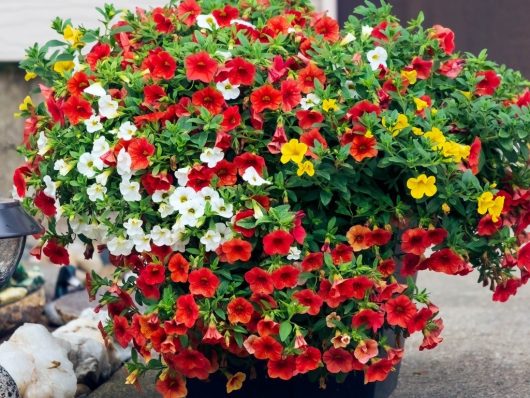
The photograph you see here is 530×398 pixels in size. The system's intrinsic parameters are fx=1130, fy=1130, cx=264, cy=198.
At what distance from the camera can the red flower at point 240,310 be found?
10.0 feet

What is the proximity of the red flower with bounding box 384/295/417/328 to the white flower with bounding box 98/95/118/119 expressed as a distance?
97 centimetres

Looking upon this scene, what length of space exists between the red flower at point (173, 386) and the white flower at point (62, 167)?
2.17ft

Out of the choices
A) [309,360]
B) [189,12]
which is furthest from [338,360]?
[189,12]

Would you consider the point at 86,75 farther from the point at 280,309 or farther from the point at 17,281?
the point at 17,281

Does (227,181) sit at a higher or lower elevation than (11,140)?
higher

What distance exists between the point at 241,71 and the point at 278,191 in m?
0.36

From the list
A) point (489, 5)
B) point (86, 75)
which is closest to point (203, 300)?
point (86, 75)

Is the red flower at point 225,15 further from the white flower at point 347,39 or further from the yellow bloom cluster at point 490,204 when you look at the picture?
the yellow bloom cluster at point 490,204

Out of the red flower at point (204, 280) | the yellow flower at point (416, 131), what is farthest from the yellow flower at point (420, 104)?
the red flower at point (204, 280)

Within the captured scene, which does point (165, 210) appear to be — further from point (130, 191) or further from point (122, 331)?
point (122, 331)

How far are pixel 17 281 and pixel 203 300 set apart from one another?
7.64 feet

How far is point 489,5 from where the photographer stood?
6.70 m

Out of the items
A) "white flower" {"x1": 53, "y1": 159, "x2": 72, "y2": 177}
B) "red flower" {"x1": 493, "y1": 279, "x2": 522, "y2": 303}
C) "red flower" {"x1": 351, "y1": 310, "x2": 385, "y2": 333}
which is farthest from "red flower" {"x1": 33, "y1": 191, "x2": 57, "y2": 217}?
"red flower" {"x1": 493, "y1": 279, "x2": 522, "y2": 303}

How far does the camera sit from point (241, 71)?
319cm
